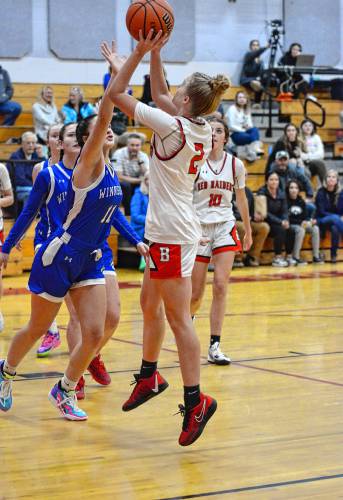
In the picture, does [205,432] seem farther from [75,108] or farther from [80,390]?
[75,108]

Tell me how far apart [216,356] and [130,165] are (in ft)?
25.4

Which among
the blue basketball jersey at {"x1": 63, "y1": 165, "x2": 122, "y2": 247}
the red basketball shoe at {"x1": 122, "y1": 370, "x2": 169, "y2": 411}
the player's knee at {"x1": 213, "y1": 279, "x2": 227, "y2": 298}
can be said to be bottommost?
the red basketball shoe at {"x1": 122, "y1": 370, "x2": 169, "y2": 411}

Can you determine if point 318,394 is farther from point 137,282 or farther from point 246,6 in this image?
point 246,6

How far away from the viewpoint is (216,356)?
682cm

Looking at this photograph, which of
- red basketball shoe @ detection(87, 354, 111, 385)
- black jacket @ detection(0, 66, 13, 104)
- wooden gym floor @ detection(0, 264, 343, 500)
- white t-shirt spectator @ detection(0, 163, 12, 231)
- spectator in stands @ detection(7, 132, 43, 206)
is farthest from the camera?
black jacket @ detection(0, 66, 13, 104)

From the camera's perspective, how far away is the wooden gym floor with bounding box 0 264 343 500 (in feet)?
13.0

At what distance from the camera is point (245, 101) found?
16859mm

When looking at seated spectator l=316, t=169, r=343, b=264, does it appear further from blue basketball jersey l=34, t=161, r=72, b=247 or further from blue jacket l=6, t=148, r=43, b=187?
blue basketball jersey l=34, t=161, r=72, b=247

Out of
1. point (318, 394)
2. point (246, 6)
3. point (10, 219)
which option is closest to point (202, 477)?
point (318, 394)

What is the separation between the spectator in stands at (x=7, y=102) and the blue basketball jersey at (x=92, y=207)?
11086 millimetres

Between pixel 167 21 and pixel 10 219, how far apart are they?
9.20m

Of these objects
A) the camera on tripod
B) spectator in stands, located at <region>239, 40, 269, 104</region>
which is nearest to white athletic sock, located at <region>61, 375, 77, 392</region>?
spectator in stands, located at <region>239, 40, 269, 104</region>

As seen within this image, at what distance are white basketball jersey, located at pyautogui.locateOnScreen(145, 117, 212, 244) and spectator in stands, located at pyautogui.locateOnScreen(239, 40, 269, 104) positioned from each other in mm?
14481

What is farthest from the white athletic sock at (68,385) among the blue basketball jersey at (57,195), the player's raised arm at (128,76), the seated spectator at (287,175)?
the seated spectator at (287,175)
